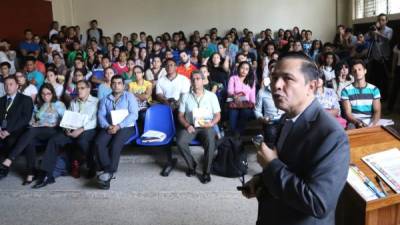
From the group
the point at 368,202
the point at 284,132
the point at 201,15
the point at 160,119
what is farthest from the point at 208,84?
the point at 201,15

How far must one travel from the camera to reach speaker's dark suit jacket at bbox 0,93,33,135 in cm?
419

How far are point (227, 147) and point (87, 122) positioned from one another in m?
1.62

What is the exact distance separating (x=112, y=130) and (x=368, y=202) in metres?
3.04

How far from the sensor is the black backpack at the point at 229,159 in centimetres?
381

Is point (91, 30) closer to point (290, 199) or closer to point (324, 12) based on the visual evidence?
point (324, 12)

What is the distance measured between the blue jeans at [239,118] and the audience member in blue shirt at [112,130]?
1.23 m

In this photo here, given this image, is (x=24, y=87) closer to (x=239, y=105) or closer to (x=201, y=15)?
(x=239, y=105)

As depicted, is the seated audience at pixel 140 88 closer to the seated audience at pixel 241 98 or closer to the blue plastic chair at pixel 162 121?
the blue plastic chair at pixel 162 121

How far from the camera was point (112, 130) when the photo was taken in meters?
3.97

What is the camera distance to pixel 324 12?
10.5 metres

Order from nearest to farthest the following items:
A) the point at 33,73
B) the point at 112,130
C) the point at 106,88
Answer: the point at 112,130 < the point at 106,88 < the point at 33,73

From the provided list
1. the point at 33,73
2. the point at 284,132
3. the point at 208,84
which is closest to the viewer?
the point at 284,132

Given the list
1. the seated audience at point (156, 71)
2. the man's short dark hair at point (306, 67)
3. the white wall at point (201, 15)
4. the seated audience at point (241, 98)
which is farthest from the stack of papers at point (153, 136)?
the white wall at point (201, 15)

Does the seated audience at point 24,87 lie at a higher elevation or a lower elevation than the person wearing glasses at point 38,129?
higher
